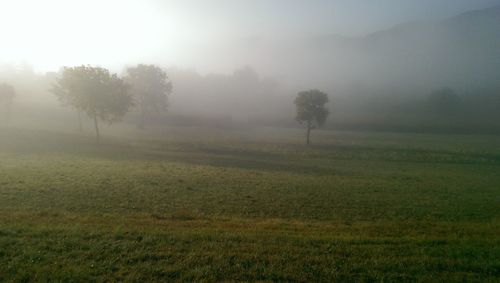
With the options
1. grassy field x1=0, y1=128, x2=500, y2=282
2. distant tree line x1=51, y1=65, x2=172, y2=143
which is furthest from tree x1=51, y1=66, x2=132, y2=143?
grassy field x1=0, y1=128, x2=500, y2=282

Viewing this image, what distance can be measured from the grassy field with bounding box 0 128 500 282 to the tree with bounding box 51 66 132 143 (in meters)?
22.6

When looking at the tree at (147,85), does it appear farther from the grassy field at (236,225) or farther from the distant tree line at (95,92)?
the grassy field at (236,225)

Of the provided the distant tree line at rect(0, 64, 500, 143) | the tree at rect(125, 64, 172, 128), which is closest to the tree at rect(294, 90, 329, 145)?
the distant tree line at rect(0, 64, 500, 143)

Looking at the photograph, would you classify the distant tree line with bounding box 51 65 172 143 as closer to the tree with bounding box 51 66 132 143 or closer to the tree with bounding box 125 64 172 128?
the tree with bounding box 51 66 132 143

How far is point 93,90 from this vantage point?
175 ft

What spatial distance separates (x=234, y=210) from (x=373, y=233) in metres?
7.32

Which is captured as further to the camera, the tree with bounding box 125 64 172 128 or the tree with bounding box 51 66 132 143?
the tree with bounding box 125 64 172 128

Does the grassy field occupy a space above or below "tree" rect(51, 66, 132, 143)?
below

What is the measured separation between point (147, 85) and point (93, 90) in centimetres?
2356

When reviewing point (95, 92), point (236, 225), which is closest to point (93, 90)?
point (95, 92)

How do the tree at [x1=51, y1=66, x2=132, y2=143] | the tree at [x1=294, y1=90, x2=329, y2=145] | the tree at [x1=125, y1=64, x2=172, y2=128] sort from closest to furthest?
the tree at [x1=51, y1=66, x2=132, y2=143] → the tree at [x1=294, y1=90, x2=329, y2=145] → the tree at [x1=125, y1=64, x2=172, y2=128]

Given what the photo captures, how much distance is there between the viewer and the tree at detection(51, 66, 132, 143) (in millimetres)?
52875

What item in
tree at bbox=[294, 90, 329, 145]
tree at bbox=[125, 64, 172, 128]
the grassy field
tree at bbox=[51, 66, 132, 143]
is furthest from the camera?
tree at bbox=[125, 64, 172, 128]

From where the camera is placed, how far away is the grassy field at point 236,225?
883 cm
